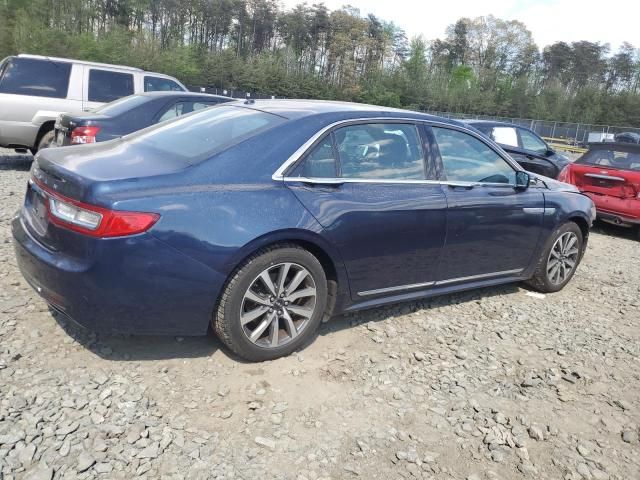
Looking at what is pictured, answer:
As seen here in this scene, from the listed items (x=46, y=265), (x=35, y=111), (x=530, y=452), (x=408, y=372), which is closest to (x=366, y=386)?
(x=408, y=372)

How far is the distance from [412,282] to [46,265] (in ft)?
8.00

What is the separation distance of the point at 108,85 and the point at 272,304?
734cm

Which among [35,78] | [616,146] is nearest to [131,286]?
[35,78]

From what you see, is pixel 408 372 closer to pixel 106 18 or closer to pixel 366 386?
pixel 366 386

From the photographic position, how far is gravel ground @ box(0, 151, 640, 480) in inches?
99.9

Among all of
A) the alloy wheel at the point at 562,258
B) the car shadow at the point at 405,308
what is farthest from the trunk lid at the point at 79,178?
the alloy wheel at the point at 562,258

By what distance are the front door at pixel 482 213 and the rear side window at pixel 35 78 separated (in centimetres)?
694

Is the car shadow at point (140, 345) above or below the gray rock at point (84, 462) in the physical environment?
above

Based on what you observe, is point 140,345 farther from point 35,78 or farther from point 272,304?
point 35,78

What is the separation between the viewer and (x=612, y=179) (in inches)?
328

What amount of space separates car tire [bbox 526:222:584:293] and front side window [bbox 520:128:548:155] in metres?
5.55

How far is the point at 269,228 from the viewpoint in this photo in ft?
10.2

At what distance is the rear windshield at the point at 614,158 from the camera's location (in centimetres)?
850

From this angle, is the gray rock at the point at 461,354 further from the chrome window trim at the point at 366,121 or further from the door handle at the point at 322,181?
the door handle at the point at 322,181
